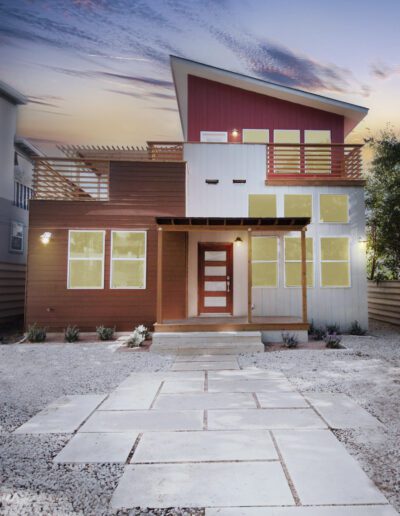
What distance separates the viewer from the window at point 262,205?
1039cm

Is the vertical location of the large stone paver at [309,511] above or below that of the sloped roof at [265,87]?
below

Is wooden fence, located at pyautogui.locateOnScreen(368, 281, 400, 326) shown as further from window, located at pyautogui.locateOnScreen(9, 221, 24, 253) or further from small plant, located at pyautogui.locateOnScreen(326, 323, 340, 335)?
window, located at pyautogui.locateOnScreen(9, 221, 24, 253)

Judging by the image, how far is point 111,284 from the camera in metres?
9.80

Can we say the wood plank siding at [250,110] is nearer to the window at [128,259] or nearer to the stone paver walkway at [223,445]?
the window at [128,259]

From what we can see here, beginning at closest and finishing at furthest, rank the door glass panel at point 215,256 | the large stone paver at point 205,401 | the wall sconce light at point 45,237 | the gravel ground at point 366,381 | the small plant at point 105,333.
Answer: the gravel ground at point 366,381 → the large stone paver at point 205,401 → the small plant at point 105,333 → the wall sconce light at point 45,237 → the door glass panel at point 215,256

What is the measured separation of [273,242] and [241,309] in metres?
2.24

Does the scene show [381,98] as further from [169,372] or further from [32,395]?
[32,395]

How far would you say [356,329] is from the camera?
9.79 meters

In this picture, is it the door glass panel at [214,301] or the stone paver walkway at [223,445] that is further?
the door glass panel at [214,301]

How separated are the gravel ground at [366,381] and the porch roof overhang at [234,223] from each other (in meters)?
3.06

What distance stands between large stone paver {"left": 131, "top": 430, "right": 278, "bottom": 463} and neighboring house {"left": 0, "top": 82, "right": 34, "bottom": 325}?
400 inches

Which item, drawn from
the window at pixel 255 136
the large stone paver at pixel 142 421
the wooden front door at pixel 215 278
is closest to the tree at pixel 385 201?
the window at pixel 255 136

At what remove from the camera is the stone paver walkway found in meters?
2.29

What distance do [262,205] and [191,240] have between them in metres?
2.41
